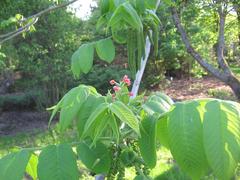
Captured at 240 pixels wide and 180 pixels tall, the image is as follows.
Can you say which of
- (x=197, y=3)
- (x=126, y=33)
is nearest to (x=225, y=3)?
(x=197, y=3)

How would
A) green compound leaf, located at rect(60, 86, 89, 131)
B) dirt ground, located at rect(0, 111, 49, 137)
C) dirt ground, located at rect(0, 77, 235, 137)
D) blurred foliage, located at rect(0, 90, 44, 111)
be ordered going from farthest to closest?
blurred foliage, located at rect(0, 90, 44, 111) → dirt ground, located at rect(0, 77, 235, 137) → dirt ground, located at rect(0, 111, 49, 137) → green compound leaf, located at rect(60, 86, 89, 131)

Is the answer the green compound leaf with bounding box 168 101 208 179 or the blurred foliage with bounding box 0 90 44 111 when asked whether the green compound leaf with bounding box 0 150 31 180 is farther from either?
the blurred foliage with bounding box 0 90 44 111

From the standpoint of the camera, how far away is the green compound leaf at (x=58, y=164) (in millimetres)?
1051

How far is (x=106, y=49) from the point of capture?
1.56m

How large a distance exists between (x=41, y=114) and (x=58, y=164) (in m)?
10.8

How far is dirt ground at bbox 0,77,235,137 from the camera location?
10.5m

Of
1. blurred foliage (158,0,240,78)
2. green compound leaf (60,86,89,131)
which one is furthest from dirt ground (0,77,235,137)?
green compound leaf (60,86,89,131)

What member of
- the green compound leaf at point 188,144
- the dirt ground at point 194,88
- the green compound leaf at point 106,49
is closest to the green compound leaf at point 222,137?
the green compound leaf at point 188,144

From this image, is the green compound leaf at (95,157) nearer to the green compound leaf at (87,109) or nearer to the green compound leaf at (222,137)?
the green compound leaf at (87,109)

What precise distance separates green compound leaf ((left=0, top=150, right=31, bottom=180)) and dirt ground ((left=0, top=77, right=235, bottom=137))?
9146 millimetres

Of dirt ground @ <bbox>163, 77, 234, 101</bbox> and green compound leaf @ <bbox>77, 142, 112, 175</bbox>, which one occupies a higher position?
green compound leaf @ <bbox>77, 142, 112, 175</bbox>

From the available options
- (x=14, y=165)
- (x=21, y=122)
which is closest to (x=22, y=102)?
(x=21, y=122)

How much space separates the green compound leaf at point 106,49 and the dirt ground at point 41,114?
348 inches

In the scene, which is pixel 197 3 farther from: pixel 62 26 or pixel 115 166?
pixel 115 166
